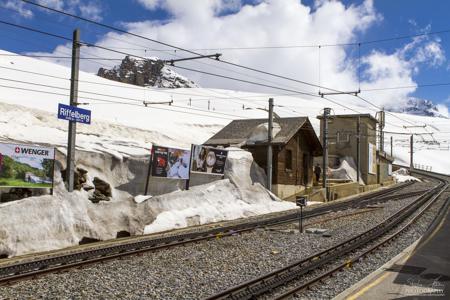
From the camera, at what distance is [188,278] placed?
469 inches

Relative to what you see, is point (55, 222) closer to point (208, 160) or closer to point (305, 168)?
point (208, 160)

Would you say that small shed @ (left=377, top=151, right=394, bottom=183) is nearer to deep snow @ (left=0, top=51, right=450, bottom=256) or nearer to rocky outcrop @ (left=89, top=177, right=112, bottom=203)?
deep snow @ (left=0, top=51, right=450, bottom=256)

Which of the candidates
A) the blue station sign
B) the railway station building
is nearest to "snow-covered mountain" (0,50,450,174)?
the blue station sign

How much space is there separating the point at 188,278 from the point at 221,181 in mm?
18725

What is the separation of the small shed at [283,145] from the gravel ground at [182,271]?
18378 millimetres

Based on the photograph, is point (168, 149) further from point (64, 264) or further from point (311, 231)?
point (64, 264)

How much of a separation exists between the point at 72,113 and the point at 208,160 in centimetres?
1284

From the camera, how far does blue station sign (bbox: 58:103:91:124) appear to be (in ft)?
61.3

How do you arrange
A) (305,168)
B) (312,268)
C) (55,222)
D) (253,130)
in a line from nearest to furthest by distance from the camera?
(312,268)
(55,222)
(253,130)
(305,168)

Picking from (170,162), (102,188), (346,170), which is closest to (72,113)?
(102,188)

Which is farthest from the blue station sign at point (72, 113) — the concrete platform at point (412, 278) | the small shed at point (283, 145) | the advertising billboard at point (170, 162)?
the small shed at point (283, 145)

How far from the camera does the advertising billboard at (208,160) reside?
96.4 ft

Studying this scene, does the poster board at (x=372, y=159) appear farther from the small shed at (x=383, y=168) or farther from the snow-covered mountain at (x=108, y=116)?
the snow-covered mountain at (x=108, y=116)

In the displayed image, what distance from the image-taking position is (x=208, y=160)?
30.7m
